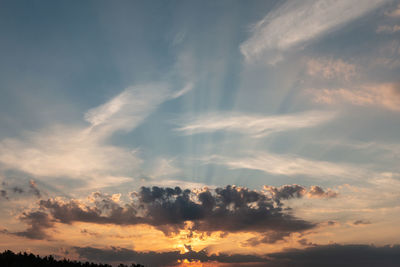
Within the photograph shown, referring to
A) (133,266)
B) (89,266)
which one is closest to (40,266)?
(89,266)

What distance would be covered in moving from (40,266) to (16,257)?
5.97m

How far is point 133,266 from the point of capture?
4075 inches

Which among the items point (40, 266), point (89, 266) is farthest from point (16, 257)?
point (89, 266)

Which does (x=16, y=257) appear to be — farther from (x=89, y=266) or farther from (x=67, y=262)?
(x=89, y=266)

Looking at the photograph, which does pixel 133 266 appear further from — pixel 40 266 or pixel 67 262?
pixel 40 266

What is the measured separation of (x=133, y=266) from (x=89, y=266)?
12.7 meters

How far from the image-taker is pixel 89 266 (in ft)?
336

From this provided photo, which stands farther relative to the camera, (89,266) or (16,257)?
(89,266)

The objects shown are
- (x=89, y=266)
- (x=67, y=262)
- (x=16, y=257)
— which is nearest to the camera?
(x=16, y=257)

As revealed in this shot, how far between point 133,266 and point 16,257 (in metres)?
33.0

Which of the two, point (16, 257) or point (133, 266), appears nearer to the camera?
point (16, 257)

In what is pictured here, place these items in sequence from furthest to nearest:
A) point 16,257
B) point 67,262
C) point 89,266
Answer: point 89,266
point 67,262
point 16,257

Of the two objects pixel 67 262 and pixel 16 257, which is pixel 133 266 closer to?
pixel 67 262

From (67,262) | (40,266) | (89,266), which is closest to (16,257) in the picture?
(40,266)
